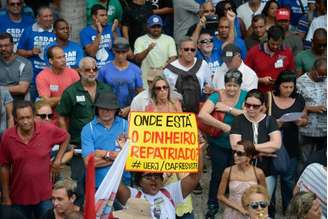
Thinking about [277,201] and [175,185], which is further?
[277,201]

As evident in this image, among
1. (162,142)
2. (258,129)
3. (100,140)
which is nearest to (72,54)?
(100,140)

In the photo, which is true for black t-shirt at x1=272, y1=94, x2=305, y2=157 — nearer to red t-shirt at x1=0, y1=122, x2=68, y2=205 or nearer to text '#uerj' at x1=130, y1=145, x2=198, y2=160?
text '#uerj' at x1=130, y1=145, x2=198, y2=160

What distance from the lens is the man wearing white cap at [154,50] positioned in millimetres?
12586

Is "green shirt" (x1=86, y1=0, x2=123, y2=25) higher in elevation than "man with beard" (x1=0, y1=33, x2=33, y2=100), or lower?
higher

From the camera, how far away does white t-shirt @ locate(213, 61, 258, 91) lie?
11.5 meters

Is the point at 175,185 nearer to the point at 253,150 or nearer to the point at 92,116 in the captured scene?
the point at 253,150

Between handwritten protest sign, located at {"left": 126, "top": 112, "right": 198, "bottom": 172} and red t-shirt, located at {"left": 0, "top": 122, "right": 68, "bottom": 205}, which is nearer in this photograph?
handwritten protest sign, located at {"left": 126, "top": 112, "right": 198, "bottom": 172}

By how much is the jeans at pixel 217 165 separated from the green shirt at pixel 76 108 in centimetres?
138

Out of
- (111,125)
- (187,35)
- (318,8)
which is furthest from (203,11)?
(111,125)

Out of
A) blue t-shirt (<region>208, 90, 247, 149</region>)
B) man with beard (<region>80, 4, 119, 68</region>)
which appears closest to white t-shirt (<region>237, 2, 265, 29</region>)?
man with beard (<region>80, 4, 119, 68</region>)

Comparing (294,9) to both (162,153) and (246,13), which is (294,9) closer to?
(246,13)

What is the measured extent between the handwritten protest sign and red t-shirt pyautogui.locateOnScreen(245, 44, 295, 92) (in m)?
3.14

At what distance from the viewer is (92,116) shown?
10617 millimetres

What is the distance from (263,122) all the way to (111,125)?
1.60 meters
